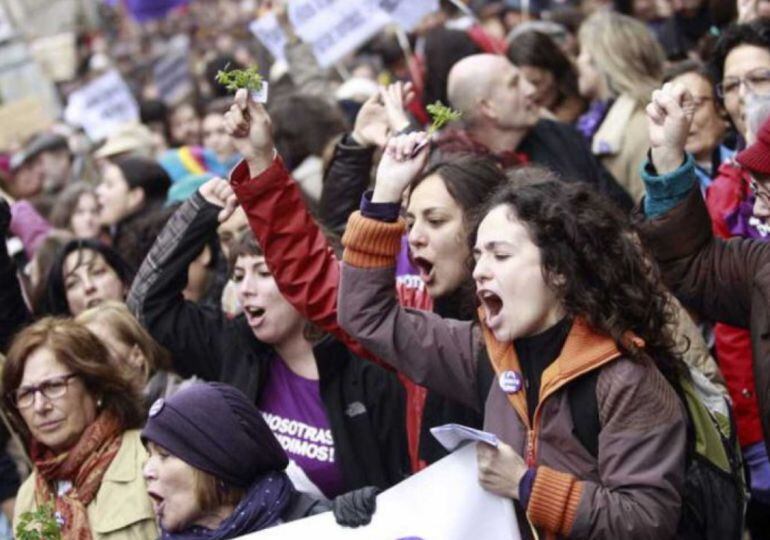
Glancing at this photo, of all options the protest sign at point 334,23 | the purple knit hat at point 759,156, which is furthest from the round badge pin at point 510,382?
the protest sign at point 334,23

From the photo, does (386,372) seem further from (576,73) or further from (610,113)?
(576,73)

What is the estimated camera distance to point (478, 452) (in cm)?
379

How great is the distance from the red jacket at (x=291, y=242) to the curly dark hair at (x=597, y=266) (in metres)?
0.70

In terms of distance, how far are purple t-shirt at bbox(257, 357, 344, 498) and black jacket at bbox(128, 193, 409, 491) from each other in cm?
4

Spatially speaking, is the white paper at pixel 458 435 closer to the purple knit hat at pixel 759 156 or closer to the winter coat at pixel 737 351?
the purple knit hat at pixel 759 156

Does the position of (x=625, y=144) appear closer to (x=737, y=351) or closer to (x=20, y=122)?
(x=737, y=351)

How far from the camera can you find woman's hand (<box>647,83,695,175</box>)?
4.23m

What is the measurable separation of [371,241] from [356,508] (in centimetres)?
71

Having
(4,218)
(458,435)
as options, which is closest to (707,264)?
(458,435)

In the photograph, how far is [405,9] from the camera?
868 cm

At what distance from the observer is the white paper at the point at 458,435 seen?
3668 millimetres

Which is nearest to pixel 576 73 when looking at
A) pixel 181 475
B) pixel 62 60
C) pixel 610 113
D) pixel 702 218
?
pixel 610 113

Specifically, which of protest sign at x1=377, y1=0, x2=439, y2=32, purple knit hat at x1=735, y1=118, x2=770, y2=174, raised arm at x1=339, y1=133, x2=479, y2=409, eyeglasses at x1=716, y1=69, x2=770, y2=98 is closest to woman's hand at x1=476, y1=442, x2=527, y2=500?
raised arm at x1=339, y1=133, x2=479, y2=409

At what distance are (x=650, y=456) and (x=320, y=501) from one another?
1.10 metres
